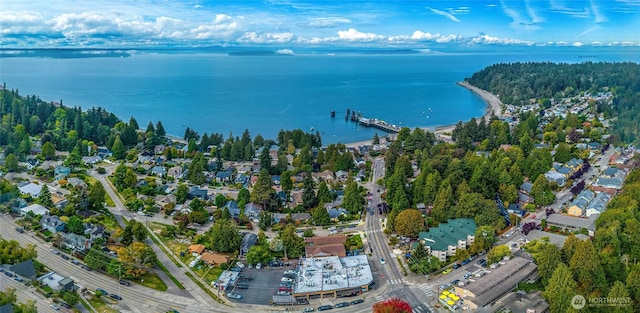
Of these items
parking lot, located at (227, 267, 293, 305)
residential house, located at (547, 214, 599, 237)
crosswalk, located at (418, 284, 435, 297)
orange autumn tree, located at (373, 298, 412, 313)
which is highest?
residential house, located at (547, 214, 599, 237)

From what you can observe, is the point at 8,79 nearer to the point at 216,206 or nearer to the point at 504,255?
the point at 216,206

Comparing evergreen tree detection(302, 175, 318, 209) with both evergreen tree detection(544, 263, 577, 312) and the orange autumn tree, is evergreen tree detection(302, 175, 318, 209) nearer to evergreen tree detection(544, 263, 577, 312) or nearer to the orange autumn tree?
the orange autumn tree

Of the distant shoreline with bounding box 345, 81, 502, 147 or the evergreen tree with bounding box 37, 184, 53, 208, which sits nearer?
the evergreen tree with bounding box 37, 184, 53, 208

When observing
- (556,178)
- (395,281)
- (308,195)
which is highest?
(556,178)

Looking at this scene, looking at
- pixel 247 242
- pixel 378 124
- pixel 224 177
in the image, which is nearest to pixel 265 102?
pixel 378 124

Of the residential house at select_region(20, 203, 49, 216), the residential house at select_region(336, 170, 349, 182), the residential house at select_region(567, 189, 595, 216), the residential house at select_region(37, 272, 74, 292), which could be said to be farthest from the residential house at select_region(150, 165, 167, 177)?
the residential house at select_region(567, 189, 595, 216)

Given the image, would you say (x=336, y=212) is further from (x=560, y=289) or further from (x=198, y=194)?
(x=560, y=289)
